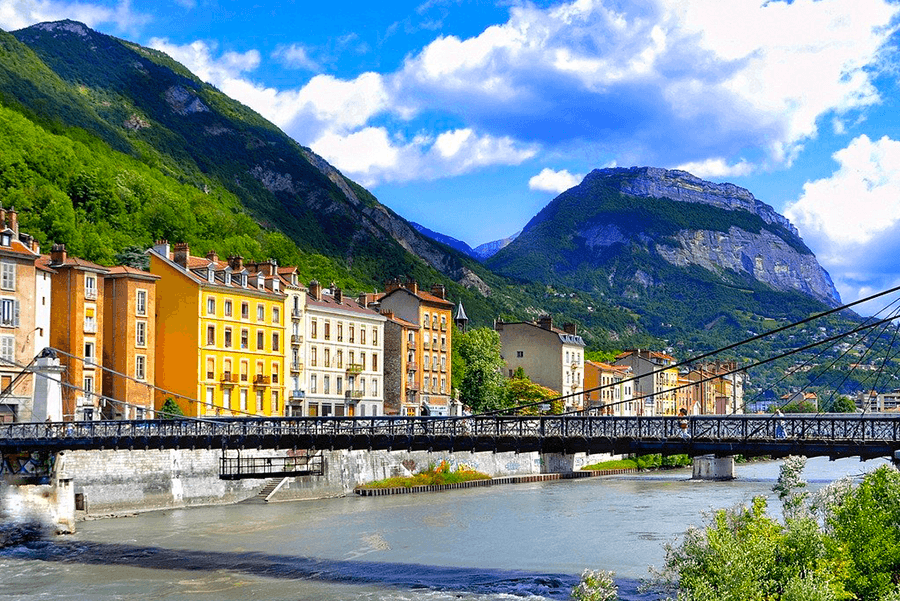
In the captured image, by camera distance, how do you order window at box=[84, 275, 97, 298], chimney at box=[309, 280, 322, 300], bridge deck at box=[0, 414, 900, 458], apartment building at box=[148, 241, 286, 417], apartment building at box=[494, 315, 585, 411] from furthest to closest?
apartment building at box=[494, 315, 585, 411]
chimney at box=[309, 280, 322, 300]
apartment building at box=[148, 241, 286, 417]
window at box=[84, 275, 97, 298]
bridge deck at box=[0, 414, 900, 458]

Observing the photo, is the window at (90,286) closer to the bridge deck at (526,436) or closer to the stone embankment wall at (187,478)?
the stone embankment wall at (187,478)

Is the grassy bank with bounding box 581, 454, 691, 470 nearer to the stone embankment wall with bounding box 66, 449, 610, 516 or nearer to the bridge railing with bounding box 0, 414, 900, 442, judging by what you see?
the stone embankment wall with bounding box 66, 449, 610, 516

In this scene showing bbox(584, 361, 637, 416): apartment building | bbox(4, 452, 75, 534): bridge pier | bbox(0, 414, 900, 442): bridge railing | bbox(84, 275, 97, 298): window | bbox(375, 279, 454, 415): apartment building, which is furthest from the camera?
bbox(584, 361, 637, 416): apartment building

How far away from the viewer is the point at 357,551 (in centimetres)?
4269

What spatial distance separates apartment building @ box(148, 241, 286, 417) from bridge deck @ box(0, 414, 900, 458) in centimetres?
1898

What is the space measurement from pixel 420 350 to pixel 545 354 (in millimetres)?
30761

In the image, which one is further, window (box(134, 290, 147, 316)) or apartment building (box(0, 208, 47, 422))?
window (box(134, 290, 147, 316))

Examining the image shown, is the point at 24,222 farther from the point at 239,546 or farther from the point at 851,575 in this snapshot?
the point at 851,575

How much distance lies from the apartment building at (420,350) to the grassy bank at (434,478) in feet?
40.7

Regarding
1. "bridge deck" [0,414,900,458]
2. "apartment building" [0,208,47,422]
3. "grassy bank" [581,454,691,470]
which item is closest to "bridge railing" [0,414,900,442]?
"bridge deck" [0,414,900,458]

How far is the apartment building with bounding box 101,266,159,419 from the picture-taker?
65.1 meters

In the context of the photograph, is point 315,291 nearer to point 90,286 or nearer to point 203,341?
point 203,341

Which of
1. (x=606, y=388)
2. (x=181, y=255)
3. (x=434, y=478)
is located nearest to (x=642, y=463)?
(x=606, y=388)

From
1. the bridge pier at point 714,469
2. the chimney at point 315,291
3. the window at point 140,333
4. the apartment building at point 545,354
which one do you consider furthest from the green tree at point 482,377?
the window at point 140,333
